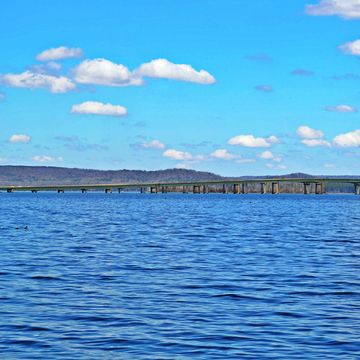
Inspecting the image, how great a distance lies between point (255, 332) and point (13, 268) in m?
19.0

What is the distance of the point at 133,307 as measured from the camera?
28125mm

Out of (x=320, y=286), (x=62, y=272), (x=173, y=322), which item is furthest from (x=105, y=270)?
(x=173, y=322)

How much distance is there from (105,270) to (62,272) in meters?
2.21

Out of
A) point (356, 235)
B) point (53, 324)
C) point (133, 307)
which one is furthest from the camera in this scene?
point (356, 235)

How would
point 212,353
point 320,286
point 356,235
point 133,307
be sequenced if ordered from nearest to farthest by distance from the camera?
point 212,353 < point 133,307 < point 320,286 < point 356,235

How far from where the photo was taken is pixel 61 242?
58.9 meters

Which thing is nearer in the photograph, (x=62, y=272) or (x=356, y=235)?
(x=62, y=272)

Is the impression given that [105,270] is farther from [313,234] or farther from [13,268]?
[313,234]

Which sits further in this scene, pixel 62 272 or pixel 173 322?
pixel 62 272

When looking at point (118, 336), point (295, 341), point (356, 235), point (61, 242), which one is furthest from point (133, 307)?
point (356, 235)

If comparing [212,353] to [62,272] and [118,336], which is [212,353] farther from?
[62,272]

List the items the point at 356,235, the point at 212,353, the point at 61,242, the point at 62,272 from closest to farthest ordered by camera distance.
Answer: the point at 212,353 → the point at 62,272 → the point at 61,242 → the point at 356,235

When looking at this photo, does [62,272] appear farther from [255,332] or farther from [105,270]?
[255,332]

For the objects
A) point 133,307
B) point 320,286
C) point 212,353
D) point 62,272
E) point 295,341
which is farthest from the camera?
point 62,272
